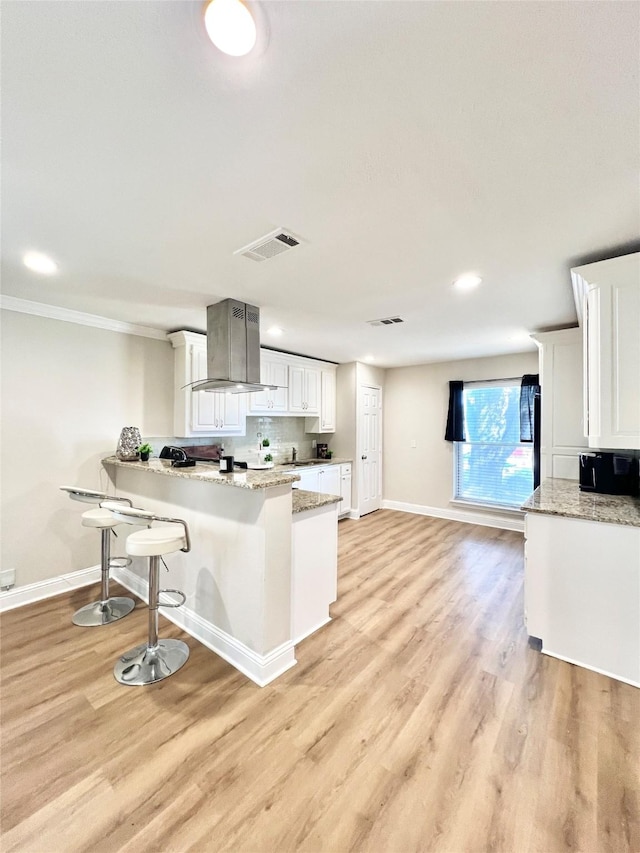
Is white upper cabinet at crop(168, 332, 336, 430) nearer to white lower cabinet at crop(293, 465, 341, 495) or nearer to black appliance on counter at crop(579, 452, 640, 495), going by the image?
white lower cabinet at crop(293, 465, 341, 495)

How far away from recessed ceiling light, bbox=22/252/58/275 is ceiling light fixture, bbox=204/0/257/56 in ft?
6.23

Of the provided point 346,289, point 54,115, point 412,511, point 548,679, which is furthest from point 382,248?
point 412,511

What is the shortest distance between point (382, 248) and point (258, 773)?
2.72m

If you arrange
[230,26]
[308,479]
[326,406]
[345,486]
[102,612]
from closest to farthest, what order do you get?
[230,26], [102,612], [308,479], [345,486], [326,406]

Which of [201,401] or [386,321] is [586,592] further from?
[201,401]

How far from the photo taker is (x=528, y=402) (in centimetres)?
477

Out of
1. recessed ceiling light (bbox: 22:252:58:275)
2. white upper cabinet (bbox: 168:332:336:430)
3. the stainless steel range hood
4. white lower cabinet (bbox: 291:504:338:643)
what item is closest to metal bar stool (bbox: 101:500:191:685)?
white lower cabinet (bbox: 291:504:338:643)

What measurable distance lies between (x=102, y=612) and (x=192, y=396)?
2.13 m

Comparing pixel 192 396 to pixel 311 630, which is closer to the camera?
pixel 311 630

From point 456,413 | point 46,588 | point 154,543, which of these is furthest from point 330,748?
point 456,413

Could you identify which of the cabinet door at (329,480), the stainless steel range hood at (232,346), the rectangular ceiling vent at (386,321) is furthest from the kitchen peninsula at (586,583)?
the cabinet door at (329,480)

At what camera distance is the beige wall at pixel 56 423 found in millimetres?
2924

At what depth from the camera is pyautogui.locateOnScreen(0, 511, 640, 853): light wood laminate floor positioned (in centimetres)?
131

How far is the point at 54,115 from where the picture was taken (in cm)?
119
